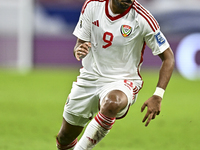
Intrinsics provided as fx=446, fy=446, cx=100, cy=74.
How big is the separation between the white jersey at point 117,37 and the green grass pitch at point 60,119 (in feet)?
4.95

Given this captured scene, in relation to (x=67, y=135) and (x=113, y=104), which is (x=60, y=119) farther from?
(x=113, y=104)

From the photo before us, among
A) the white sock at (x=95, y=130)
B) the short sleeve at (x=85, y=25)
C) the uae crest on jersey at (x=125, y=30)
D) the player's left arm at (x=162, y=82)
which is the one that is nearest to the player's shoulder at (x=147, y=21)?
the uae crest on jersey at (x=125, y=30)

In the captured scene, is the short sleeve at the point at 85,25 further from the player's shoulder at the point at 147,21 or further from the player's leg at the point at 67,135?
the player's leg at the point at 67,135

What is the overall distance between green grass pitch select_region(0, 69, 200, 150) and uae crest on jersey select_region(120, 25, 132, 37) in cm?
185

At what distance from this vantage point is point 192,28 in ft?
54.2

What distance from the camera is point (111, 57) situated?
4.35 m

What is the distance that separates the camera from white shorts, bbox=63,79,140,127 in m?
4.23

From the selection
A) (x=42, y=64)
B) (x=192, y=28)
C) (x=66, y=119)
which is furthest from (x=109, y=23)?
(x=42, y=64)

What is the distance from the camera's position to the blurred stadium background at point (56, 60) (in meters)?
9.28

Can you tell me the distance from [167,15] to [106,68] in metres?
13.2

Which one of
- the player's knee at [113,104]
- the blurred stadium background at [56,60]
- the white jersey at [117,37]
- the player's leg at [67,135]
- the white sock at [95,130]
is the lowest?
the blurred stadium background at [56,60]

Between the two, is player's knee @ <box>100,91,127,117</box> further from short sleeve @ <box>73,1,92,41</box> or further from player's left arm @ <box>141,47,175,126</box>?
short sleeve @ <box>73,1,92,41</box>

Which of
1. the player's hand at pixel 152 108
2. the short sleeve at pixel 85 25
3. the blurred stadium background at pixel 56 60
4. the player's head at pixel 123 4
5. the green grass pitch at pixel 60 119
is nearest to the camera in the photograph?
the player's hand at pixel 152 108

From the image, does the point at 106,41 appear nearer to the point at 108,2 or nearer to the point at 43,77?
the point at 108,2
